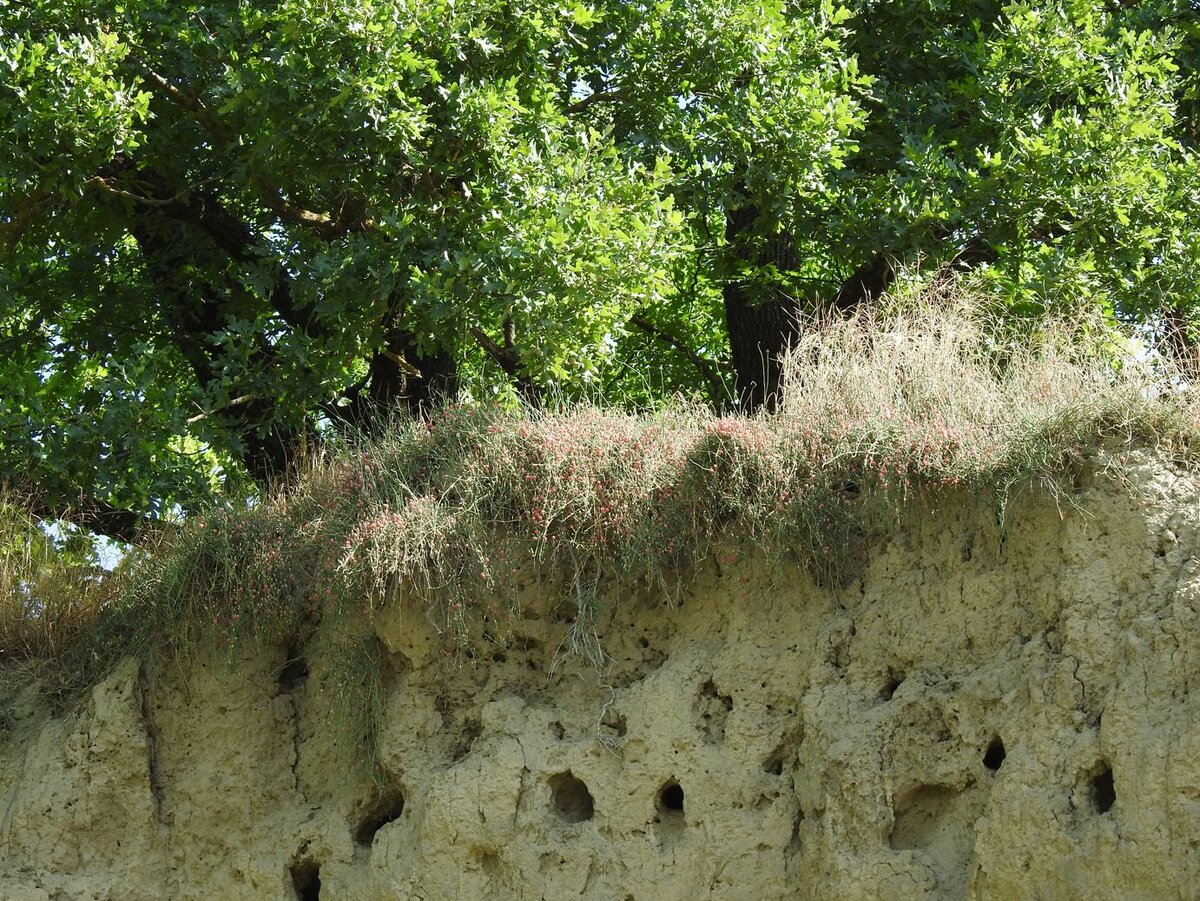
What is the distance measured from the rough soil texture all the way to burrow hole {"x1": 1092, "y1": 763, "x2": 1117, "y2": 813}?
0.03 ft

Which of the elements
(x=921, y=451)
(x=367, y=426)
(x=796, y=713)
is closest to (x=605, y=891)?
(x=796, y=713)

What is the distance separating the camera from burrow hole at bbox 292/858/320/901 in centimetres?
931

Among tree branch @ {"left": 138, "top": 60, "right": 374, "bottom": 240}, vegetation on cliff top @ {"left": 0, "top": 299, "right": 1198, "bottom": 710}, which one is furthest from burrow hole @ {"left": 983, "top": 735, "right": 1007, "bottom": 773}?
tree branch @ {"left": 138, "top": 60, "right": 374, "bottom": 240}

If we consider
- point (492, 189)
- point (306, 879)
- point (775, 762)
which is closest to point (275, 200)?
point (492, 189)

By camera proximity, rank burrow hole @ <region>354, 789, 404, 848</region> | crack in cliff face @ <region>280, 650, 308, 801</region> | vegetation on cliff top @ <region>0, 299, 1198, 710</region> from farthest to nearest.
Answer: crack in cliff face @ <region>280, 650, 308, 801</region>
burrow hole @ <region>354, 789, 404, 848</region>
vegetation on cliff top @ <region>0, 299, 1198, 710</region>

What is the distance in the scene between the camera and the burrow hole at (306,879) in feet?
30.6

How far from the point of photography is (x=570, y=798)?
29.0 feet

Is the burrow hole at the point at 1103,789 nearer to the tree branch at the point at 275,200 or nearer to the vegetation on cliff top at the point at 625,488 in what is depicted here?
the vegetation on cliff top at the point at 625,488

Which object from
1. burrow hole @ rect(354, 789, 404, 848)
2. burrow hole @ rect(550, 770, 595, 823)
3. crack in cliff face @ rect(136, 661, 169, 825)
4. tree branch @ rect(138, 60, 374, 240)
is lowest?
burrow hole @ rect(550, 770, 595, 823)

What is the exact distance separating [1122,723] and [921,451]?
1.74 metres

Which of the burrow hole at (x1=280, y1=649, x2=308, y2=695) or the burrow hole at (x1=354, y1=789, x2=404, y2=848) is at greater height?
the burrow hole at (x1=280, y1=649, x2=308, y2=695)

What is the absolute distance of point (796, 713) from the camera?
333 inches

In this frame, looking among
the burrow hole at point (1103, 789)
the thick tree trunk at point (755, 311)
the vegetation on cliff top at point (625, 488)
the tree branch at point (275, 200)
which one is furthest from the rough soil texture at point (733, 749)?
the thick tree trunk at point (755, 311)

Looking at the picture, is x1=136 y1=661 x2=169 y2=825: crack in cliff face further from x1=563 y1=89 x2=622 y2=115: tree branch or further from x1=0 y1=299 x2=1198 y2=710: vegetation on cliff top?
x1=563 y1=89 x2=622 y2=115: tree branch
